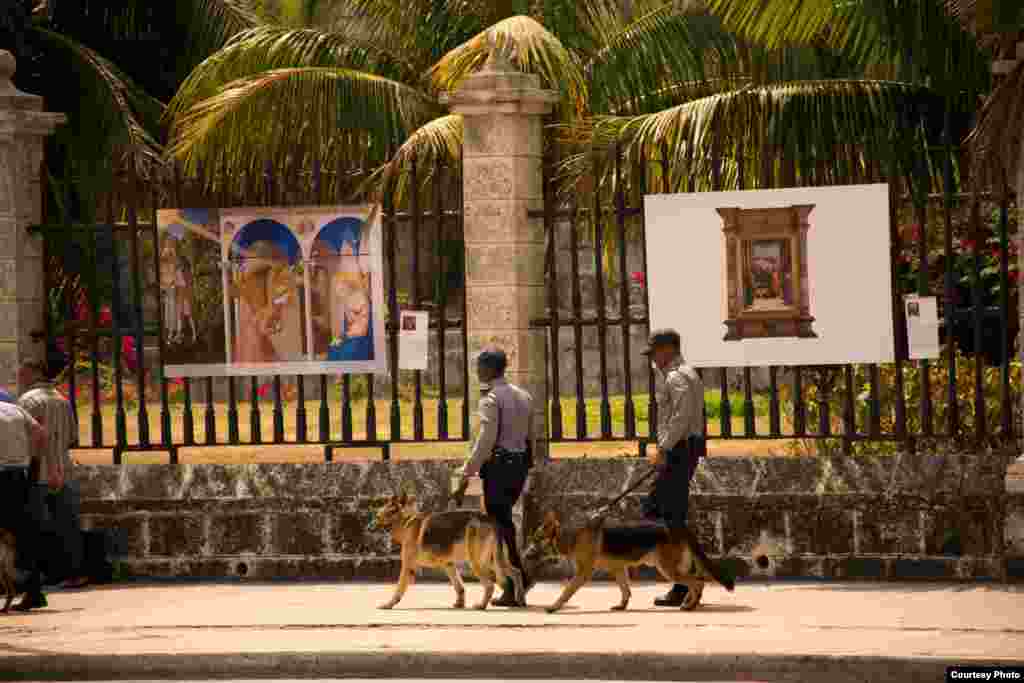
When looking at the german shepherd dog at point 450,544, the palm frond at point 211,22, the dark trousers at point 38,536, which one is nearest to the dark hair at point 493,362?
the german shepherd dog at point 450,544

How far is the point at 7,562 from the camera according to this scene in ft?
42.2

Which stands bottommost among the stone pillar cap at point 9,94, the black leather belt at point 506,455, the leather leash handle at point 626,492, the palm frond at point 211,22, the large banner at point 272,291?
the leather leash handle at point 626,492

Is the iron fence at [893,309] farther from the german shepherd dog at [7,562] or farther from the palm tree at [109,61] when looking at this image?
the palm tree at [109,61]

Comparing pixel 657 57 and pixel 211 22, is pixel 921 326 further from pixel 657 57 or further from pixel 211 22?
pixel 211 22

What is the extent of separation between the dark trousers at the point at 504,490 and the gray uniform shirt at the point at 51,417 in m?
3.29

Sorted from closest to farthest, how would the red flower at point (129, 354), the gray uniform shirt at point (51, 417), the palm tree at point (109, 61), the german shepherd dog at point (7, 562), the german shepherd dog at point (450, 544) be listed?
the german shepherd dog at point (450, 544), the german shepherd dog at point (7, 562), the gray uniform shirt at point (51, 417), the palm tree at point (109, 61), the red flower at point (129, 354)

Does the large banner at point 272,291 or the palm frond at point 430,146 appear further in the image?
the palm frond at point 430,146

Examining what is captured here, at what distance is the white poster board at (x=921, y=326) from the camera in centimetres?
1349

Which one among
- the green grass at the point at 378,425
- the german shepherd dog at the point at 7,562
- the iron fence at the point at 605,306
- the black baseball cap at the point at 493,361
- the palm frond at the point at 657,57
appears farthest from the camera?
the green grass at the point at 378,425

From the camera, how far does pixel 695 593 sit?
12.1 m

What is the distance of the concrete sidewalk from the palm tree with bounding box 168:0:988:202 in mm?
3158

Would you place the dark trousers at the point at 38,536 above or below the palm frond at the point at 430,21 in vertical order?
below

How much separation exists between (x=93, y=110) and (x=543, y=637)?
10.9m

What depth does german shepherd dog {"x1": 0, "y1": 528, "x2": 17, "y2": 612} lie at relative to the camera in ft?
42.0
